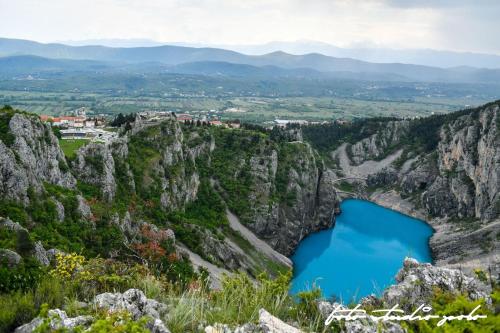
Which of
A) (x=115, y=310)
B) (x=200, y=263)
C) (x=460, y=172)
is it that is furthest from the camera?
(x=460, y=172)

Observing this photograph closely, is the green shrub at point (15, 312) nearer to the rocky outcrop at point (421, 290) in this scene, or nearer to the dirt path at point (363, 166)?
the rocky outcrop at point (421, 290)

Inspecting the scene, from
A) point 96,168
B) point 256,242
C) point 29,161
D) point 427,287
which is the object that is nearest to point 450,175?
point 256,242

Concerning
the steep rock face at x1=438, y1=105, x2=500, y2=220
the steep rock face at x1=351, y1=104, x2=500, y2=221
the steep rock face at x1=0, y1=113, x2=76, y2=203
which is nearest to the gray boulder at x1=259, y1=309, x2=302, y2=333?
the steep rock face at x1=0, y1=113, x2=76, y2=203

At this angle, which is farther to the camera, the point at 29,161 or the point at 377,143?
the point at 377,143

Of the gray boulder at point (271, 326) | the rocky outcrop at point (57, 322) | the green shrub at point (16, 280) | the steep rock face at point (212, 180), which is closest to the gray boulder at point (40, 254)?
the green shrub at point (16, 280)

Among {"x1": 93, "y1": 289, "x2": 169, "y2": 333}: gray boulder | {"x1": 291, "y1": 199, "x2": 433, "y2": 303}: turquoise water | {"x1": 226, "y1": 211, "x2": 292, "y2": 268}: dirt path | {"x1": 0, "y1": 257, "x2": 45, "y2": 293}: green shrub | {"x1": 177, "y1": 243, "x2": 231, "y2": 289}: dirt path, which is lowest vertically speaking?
{"x1": 291, "y1": 199, "x2": 433, "y2": 303}: turquoise water

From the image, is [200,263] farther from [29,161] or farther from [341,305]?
[341,305]

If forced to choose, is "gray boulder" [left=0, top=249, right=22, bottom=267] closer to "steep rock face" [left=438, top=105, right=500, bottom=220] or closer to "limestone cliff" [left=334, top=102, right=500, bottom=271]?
"limestone cliff" [left=334, top=102, right=500, bottom=271]
